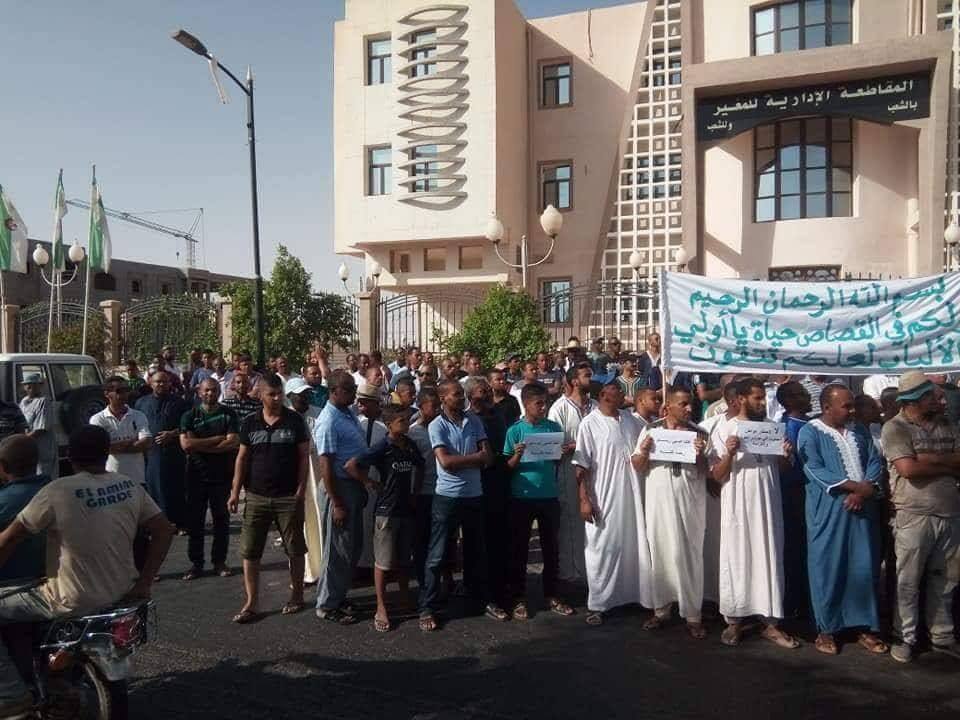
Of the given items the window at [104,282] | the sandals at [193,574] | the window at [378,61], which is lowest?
the sandals at [193,574]

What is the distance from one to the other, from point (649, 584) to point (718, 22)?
1840 centimetres

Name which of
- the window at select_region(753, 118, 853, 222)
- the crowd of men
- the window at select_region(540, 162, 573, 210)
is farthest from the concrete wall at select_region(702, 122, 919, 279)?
the crowd of men

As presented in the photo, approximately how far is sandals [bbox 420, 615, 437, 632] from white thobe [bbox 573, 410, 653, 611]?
1.20 m

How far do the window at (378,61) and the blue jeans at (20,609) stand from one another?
22.3 metres

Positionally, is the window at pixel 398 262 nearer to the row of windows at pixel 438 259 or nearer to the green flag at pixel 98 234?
the row of windows at pixel 438 259

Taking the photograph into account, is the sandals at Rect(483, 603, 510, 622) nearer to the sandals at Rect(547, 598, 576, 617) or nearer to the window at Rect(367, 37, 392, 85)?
the sandals at Rect(547, 598, 576, 617)

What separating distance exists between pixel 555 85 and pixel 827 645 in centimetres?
2202

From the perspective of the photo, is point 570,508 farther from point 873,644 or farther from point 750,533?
point 873,644

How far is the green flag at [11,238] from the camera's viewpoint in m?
20.4

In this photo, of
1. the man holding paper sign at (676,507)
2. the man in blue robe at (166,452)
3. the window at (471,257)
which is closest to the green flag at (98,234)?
the window at (471,257)

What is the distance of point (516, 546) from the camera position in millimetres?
6363

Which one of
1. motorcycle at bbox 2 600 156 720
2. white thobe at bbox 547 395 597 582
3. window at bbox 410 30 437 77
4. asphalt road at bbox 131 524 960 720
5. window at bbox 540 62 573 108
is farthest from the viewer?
window at bbox 540 62 573 108

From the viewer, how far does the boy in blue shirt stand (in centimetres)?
626

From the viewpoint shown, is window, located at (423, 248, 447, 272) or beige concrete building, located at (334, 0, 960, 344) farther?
window, located at (423, 248, 447, 272)
